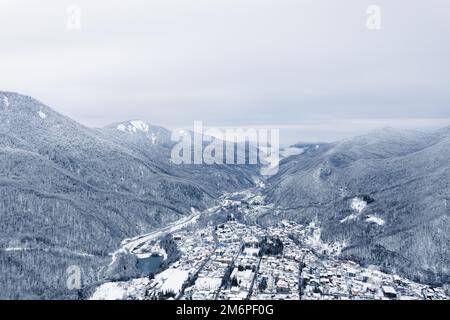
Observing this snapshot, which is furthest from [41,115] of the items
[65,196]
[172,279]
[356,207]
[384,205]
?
[384,205]

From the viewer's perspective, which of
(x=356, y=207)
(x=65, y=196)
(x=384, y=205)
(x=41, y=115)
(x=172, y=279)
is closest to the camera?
(x=172, y=279)

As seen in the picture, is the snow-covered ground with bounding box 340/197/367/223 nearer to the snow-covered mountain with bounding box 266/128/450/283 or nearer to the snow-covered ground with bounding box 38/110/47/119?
the snow-covered mountain with bounding box 266/128/450/283

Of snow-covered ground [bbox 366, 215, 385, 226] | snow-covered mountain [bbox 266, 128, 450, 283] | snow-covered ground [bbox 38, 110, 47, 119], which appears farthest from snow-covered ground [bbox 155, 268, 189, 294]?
snow-covered ground [bbox 38, 110, 47, 119]

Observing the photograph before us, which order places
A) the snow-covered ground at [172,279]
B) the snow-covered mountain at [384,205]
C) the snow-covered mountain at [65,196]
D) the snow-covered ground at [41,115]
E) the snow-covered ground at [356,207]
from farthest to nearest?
1. the snow-covered ground at [41,115]
2. the snow-covered ground at [356,207]
3. the snow-covered mountain at [384,205]
4. the snow-covered mountain at [65,196]
5. the snow-covered ground at [172,279]

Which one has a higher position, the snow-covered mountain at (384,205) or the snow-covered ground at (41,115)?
the snow-covered ground at (41,115)

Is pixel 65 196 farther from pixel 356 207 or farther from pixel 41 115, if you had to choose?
pixel 41 115

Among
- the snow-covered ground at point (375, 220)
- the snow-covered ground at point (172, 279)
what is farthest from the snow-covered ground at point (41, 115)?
the snow-covered ground at point (375, 220)

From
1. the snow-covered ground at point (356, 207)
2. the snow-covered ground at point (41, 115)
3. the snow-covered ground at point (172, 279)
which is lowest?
the snow-covered ground at point (356, 207)

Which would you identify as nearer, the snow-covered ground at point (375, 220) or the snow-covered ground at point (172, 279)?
the snow-covered ground at point (172, 279)

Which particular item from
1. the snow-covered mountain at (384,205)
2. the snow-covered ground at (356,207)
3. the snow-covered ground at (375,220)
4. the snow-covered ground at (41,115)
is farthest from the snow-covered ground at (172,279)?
the snow-covered ground at (41,115)

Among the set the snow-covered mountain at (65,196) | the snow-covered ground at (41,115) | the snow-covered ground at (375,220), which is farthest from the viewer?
the snow-covered ground at (41,115)

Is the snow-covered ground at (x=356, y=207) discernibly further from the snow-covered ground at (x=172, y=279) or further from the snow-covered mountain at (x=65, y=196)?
the snow-covered ground at (x=172, y=279)

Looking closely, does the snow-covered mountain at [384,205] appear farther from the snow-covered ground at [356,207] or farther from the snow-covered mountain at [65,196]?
the snow-covered mountain at [65,196]
